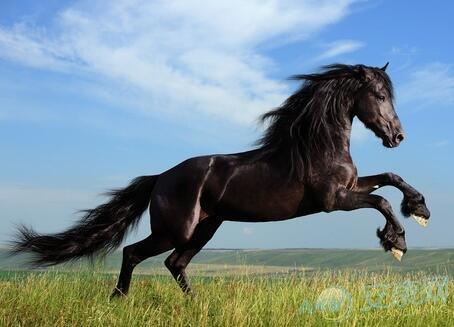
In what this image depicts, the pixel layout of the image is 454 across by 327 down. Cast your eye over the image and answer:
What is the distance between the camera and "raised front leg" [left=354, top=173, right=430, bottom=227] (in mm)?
6516

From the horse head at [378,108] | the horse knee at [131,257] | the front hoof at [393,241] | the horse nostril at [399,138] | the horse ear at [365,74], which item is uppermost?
the horse ear at [365,74]

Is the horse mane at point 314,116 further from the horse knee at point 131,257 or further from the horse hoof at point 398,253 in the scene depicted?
the horse knee at point 131,257

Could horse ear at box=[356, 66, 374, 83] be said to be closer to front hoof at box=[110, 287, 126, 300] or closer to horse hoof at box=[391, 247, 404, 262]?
horse hoof at box=[391, 247, 404, 262]

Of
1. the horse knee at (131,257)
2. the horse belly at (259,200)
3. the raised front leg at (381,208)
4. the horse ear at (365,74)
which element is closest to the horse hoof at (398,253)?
the raised front leg at (381,208)

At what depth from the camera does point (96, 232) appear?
8.14 m

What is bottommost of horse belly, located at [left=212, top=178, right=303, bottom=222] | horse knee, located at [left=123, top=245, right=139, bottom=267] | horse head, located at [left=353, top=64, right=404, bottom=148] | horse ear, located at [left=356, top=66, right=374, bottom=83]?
horse knee, located at [left=123, top=245, right=139, bottom=267]

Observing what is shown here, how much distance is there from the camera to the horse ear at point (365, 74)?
22.6 ft

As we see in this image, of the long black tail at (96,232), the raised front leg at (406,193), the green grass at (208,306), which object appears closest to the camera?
the green grass at (208,306)

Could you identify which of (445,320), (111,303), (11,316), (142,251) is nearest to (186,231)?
(142,251)

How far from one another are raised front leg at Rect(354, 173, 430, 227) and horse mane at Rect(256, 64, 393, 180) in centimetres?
54

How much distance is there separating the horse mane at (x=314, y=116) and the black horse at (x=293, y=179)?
11 millimetres

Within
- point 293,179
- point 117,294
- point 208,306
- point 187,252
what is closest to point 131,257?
point 117,294

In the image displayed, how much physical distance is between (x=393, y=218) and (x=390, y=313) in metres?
1.06

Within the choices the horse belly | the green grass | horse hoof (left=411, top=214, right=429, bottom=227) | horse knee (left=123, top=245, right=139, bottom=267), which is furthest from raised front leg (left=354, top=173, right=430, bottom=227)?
horse knee (left=123, top=245, right=139, bottom=267)
